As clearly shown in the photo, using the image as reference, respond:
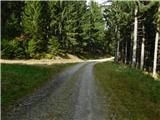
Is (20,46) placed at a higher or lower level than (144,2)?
lower

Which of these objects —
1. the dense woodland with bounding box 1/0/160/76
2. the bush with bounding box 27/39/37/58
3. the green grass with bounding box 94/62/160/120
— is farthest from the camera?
the bush with bounding box 27/39/37/58

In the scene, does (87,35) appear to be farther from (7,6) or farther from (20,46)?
(7,6)

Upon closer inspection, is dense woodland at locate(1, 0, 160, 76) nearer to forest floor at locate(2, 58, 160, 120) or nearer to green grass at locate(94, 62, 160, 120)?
green grass at locate(94, 62, 160, 120)

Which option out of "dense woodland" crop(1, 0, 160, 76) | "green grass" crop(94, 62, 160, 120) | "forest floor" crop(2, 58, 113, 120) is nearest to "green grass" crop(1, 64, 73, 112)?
"forest floor" crop(2, 58, 113, 120)

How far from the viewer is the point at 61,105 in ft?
52.6

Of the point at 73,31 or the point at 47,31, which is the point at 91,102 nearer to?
the point at 47,31

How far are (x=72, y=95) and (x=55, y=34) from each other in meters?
54.0

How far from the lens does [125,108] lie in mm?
15445

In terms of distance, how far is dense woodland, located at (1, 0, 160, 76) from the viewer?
1711 inches

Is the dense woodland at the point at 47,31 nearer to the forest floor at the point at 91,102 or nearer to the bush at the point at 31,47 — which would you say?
the bush at the point at 31,47

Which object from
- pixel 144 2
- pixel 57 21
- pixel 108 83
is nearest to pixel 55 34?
pixel 57 21

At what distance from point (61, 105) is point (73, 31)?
62185 millimetres

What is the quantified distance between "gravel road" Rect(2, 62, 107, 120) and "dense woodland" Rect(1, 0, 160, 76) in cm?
1841

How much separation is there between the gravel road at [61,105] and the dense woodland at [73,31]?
60.4ft
